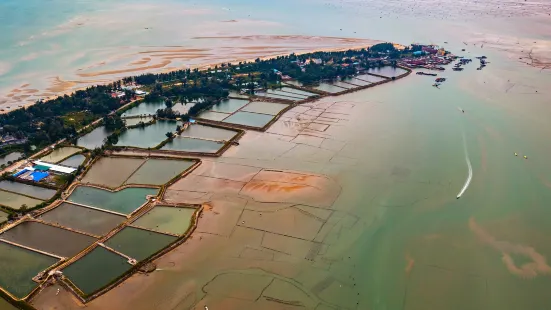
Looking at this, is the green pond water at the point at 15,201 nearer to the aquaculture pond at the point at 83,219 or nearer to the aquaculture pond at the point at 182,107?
the aquaculture pond at the point at 83,219

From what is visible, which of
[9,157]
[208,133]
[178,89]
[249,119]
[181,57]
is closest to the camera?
[9,157]

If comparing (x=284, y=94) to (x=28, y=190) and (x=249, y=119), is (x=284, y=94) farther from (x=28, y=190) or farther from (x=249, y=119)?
(x=28, y=190)

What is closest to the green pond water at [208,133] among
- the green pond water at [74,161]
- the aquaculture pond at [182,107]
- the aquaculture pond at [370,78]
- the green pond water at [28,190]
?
the aquaculture pond at [182,107]

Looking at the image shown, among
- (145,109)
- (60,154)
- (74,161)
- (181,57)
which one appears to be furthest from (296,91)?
(60,154)

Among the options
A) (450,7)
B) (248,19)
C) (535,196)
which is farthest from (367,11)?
(535,196)

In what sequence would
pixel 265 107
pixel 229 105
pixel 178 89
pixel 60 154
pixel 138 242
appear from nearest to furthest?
pixel 138 242, pixel 60 154, pixel 265 107, pixel 229 105, pixel 178 89
